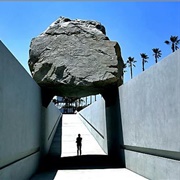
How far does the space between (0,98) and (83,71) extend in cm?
565

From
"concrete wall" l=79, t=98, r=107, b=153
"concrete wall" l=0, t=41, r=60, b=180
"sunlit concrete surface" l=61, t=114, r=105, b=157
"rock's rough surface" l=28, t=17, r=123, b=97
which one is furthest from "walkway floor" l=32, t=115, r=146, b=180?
"rock's rough surface" l=28, t=17, r=123, b=97

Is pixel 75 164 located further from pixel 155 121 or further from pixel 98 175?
pixel 155 121

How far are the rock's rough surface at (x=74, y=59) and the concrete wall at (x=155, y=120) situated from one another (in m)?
1.80

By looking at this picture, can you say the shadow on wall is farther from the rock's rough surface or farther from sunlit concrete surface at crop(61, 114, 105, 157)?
sunlit concrete surface at crop(61, 114, 105, 157)

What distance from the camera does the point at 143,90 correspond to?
773cm

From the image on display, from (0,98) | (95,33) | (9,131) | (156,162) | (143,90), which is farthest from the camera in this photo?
(95,33)

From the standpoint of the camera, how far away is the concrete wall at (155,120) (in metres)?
5.83

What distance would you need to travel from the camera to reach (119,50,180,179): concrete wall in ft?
19.1

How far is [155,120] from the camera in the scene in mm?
6891

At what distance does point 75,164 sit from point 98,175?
2922 millimetres

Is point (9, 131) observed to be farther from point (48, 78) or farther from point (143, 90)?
point (48, 78)

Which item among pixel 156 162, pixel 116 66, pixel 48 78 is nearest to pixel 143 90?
pixel 156 162

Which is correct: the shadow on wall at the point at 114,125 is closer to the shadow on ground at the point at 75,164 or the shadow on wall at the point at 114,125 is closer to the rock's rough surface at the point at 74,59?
the shadow on ground at the point at 75,164

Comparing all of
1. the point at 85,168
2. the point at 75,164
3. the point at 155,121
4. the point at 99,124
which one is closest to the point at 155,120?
the point at 155,121
